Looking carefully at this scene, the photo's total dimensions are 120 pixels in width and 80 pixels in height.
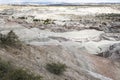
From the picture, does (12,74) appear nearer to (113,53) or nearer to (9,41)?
(9,41)

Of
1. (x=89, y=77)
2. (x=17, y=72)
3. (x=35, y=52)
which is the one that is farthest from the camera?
(x=35, y=52)

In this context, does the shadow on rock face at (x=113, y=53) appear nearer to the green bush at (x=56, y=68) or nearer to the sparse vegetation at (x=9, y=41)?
the sparse vegetation at (x=9, y=41)

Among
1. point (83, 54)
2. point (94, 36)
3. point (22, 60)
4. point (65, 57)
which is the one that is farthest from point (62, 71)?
point (94, 36)

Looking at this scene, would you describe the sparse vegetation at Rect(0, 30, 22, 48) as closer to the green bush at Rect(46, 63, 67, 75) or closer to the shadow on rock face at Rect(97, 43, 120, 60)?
the green bush at Rect(46, 63, 67, 75)

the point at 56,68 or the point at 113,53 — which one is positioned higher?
the point at 56,68

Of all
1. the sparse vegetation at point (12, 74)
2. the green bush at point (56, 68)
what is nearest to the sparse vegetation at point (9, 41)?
the green bush at point (56, 68)

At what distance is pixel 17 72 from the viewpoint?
13406 millimetres

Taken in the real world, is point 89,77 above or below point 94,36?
above

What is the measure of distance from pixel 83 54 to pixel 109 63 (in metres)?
1.97

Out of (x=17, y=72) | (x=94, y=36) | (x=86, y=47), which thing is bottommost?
(x=94, y=36)

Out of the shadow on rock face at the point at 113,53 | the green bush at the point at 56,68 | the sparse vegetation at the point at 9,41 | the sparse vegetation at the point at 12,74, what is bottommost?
the shadow on rock face at the point at 113,53

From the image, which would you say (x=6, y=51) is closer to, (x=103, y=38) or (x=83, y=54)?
(x=83, y=54)

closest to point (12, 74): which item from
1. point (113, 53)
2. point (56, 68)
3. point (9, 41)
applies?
point (56, 68)

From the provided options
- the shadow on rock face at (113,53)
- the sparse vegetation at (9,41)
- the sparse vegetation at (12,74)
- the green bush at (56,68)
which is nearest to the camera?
the sparse vegetation at (12,74)
